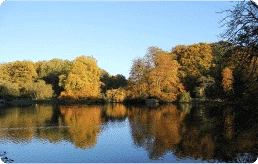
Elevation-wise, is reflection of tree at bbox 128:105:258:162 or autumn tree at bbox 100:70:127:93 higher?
autumn tree at bbox 100:70:127:93

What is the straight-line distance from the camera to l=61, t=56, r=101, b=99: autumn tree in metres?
39.8

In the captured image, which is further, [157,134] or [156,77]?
[156,77]

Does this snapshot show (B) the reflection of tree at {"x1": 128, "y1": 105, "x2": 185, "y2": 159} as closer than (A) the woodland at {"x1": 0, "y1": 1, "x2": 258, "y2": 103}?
Yes

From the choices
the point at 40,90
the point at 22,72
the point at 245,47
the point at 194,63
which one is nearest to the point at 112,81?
the point at 40,90

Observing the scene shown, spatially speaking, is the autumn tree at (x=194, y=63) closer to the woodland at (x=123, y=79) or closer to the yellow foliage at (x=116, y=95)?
the woodland at (x=123, y=79)

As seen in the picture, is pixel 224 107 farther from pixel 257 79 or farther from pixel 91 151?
pixel 91 151

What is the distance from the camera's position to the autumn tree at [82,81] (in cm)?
3978

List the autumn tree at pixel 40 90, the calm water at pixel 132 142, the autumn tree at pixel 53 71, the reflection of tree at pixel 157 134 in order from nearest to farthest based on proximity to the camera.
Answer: the calm water at pixel 132 142
the reflection of tree at pixel 157 134
the autumn tree at pixel 40 90
the autumn tree at pixel 53 71

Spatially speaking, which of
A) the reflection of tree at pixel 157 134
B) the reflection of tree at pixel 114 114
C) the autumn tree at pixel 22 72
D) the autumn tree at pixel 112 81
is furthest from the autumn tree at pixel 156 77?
the autumn tree at pixel 22 72

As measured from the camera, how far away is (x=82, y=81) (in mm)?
39875

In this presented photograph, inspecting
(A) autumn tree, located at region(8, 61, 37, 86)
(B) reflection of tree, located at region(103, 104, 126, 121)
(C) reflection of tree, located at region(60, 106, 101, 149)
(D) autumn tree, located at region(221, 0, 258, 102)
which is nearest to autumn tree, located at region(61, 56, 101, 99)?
(A) autumn tree, located at region(8, 61, 37, 86)

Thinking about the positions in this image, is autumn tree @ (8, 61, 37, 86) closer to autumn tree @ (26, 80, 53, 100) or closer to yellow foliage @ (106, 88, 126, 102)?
autumn tree @ (26, 80, 53, 100)

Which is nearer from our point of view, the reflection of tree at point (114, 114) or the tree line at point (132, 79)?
the reflection of tree at point (114, 114)

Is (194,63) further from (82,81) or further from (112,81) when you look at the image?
(82,81)
